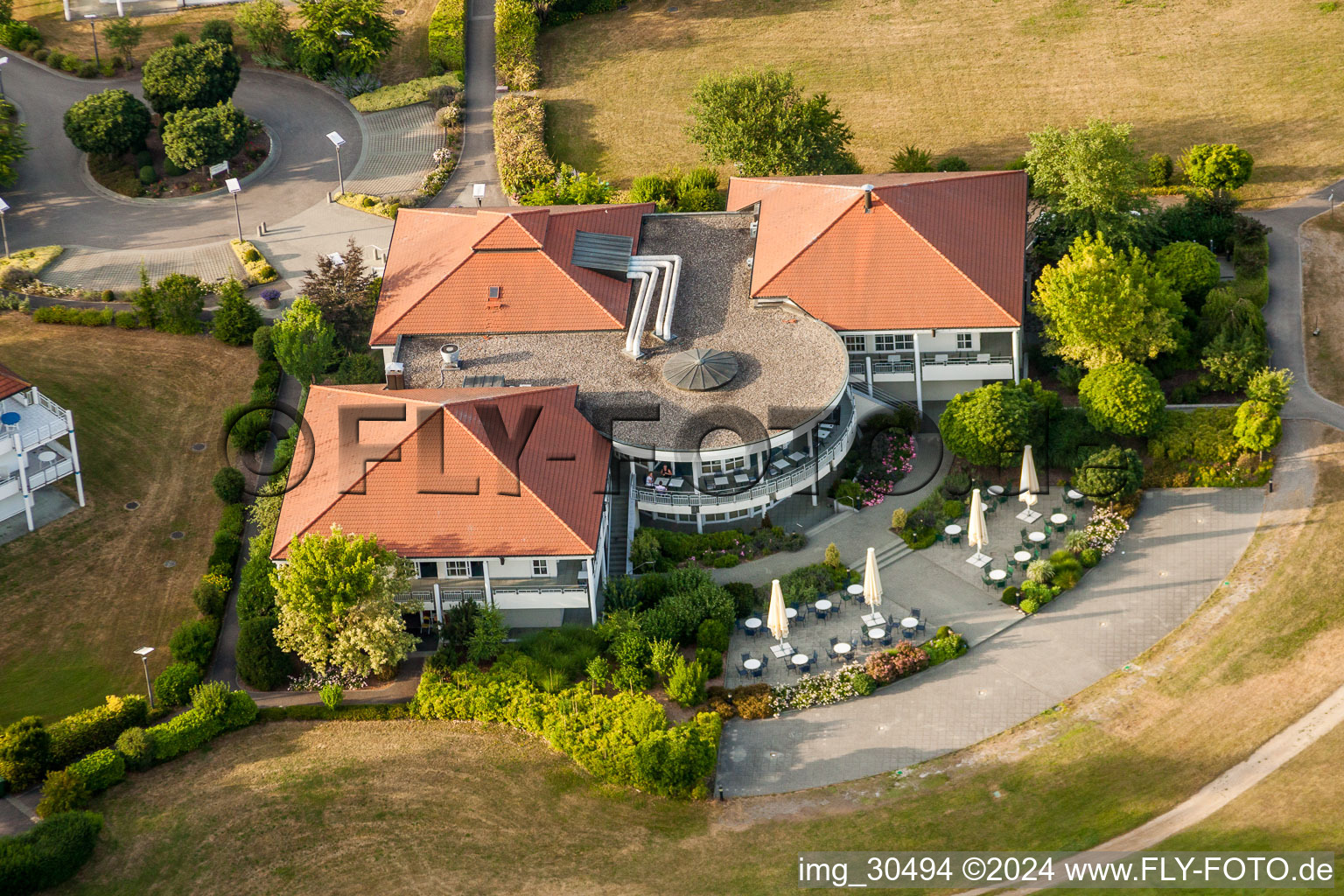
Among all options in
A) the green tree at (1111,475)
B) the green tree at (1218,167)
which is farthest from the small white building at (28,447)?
the green tree at (1218,167)

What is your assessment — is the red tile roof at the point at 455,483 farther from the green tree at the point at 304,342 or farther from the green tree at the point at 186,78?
the green tree at the point at 186,78

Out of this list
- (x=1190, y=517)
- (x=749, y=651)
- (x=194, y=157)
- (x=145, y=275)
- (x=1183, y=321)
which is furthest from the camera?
(x=194, y=157)

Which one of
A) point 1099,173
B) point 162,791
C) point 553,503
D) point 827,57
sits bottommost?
point 162,791

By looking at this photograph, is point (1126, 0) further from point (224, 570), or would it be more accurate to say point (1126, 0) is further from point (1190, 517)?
point (224, 570)

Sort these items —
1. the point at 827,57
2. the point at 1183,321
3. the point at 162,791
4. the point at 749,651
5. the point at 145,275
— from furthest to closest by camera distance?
the point at 827,57 → the point at 145,275 → the point at 1183,321 → the point at 749,651 → the point at 162,791

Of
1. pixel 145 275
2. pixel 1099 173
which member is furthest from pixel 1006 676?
pixel 145 275

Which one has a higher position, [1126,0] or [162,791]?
[1126,0]
